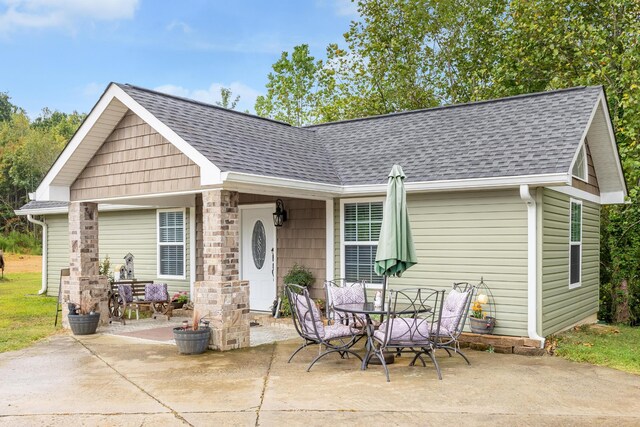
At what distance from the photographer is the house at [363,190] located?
8.17 meters

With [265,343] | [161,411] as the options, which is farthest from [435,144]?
[161,411]

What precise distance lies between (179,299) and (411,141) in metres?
5.80

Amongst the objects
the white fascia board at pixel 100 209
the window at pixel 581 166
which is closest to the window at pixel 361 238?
the window at pixel 581 166

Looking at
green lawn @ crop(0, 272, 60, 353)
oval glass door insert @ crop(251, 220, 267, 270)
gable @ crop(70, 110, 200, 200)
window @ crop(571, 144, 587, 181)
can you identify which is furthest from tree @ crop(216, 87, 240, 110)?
window @ crop(571, 144, 587, 181)

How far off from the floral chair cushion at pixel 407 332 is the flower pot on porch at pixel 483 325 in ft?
6.31

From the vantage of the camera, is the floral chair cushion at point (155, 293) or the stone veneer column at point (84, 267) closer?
the stone veneer column at point (84, 267)

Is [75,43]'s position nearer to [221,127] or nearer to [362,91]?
[362,91]

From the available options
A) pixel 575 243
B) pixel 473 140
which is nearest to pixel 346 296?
pixel 473 140

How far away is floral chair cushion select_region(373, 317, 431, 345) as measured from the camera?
6746 mm

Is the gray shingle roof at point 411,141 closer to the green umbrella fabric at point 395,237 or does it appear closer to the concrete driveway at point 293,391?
the green umbrella fabric at point 395,237

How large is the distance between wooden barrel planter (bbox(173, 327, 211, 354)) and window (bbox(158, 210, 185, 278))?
532 centimetres

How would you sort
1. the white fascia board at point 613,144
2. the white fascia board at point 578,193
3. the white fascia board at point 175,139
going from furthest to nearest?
the white fascia board at point 613,144
the white fascia board at point 578,193
the white fascia board at point 175,139

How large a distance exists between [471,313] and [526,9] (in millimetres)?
10920

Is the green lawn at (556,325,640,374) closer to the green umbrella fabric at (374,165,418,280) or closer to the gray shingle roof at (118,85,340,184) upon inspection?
the green umbrella fabric at (374,165,418,280)
